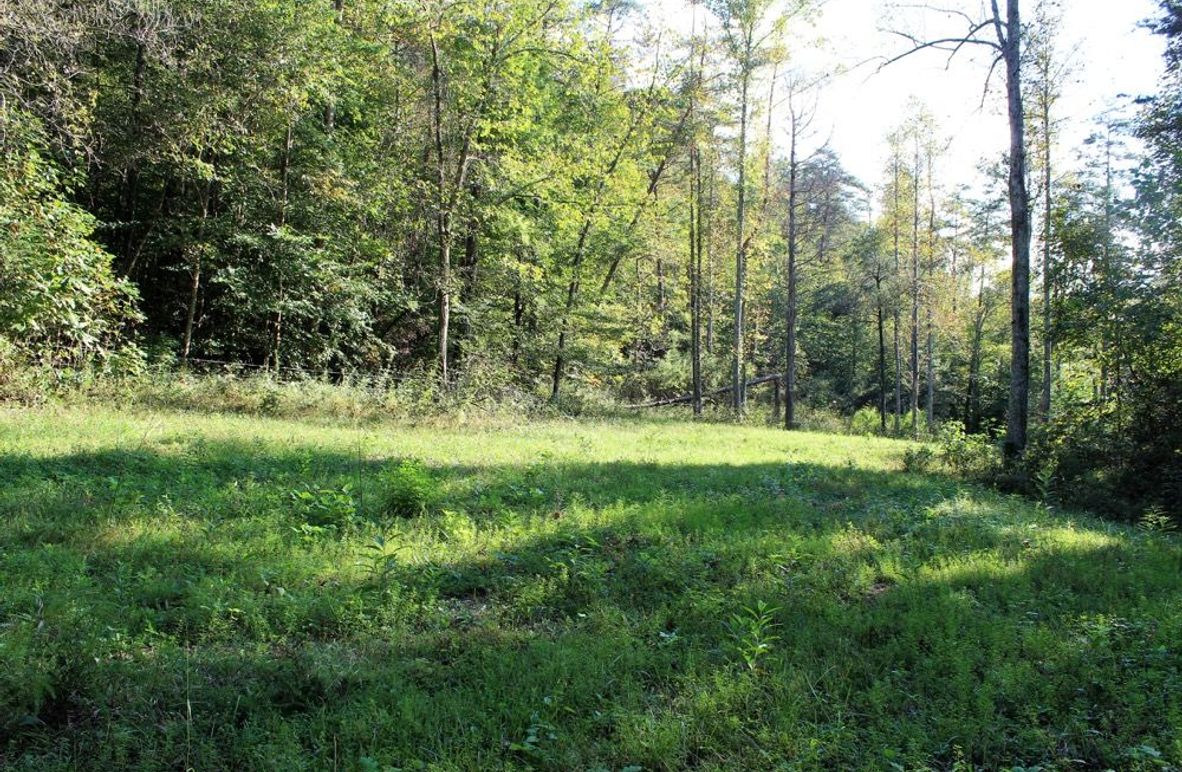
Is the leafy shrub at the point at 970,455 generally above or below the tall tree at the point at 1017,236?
below

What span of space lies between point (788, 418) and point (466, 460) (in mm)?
18141

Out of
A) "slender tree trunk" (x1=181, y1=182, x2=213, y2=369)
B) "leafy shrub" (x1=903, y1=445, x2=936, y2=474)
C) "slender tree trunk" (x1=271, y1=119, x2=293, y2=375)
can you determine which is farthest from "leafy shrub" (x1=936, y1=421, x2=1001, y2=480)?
"slender tree trunk" (x1=181, y1=182, x2=213, y2=369)

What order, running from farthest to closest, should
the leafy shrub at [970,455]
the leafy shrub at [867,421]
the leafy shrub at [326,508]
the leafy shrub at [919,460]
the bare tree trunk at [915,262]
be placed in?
the leafy shrub at [867,421] → the bare tree trunk at [915,262] → the leafy shrub at [919,460] → the leafy shrub at [970,455] → the leafy shrub at [326,508]

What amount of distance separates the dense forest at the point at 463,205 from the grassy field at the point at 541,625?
14.8 feet

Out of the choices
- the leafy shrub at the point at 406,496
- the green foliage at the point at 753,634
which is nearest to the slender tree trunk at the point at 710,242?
the leafy shrub at the point at 406,496

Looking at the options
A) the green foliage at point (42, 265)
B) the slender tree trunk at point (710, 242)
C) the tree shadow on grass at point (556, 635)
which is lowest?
the tree shadow on grass at point (556, 635)

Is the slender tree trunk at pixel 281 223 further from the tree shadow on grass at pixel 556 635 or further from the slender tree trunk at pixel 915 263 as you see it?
the slender tree trunk at pixel 915 263

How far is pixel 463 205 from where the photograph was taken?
53.7ft

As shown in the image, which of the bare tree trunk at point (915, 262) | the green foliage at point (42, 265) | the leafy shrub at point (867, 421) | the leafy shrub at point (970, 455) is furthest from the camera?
the leafy shrub at point (867, 421)

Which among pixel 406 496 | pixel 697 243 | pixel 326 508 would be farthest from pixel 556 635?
pixel 697 243

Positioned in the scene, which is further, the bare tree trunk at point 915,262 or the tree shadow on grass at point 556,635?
the bare tree trunk at point 915,262

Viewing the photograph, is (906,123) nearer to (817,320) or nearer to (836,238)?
(817,320)

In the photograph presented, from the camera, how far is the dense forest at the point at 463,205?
35.4ft

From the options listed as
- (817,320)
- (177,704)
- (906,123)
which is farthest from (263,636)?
(817,320)
